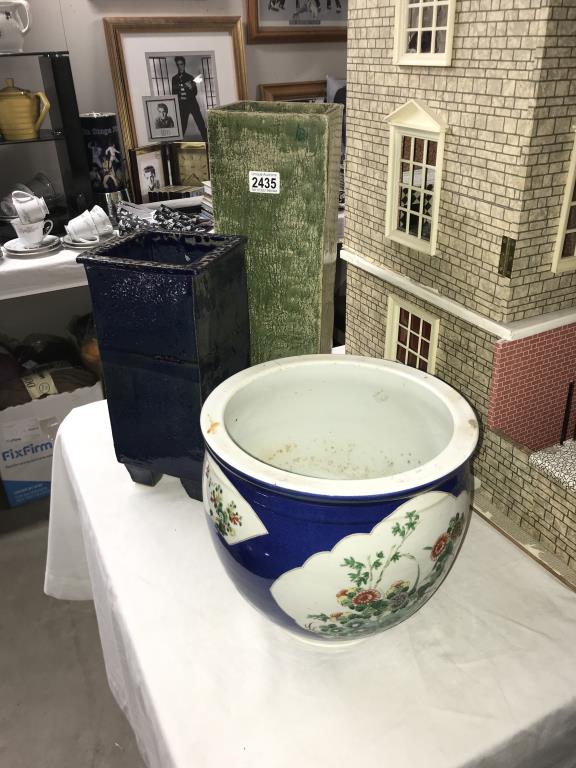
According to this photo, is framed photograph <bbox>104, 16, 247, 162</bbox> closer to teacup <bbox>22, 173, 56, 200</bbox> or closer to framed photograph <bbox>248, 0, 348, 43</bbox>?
framed photograph <bbox>248, 0, 348, 43</bbox>

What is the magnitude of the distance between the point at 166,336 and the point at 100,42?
1945mm

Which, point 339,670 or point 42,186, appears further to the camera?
point 42,186

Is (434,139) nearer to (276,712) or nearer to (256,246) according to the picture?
(256,246)

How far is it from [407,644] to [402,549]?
0.18 metres

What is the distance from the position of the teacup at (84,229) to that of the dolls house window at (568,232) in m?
1.52

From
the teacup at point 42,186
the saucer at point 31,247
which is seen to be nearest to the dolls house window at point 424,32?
the saucer at point 31,247

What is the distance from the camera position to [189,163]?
2.37 meters

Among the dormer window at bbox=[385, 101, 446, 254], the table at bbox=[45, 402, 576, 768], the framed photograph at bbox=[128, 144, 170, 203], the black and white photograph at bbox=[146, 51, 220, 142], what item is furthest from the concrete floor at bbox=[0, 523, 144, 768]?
the black and white photograph at bbox=[146, 51, 220, 142]

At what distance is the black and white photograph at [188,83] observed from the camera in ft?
7.57

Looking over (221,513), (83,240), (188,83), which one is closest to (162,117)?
(188,83)

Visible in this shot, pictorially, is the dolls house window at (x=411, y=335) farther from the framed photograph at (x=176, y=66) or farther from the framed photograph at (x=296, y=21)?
the framed photograph at (x=296, y=21)

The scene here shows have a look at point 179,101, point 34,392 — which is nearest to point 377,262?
point 34,392

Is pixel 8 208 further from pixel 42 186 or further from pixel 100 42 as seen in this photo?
pixel 100 42

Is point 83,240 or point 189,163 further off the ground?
point 189,163
